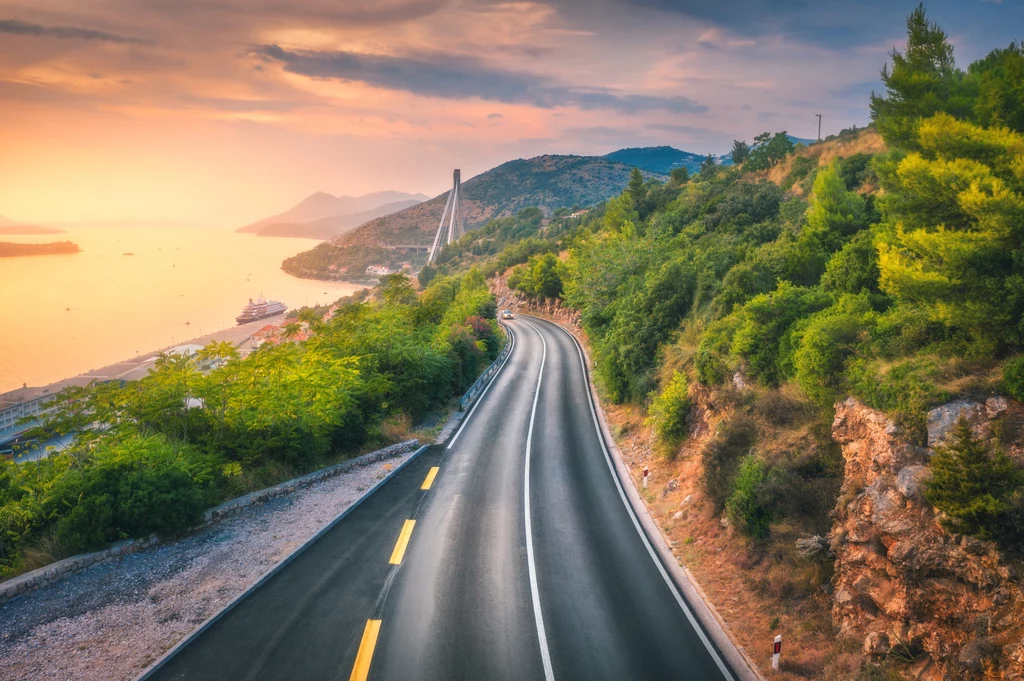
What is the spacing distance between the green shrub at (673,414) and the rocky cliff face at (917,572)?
8582 mm

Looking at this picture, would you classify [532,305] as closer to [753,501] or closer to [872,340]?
[872,340]

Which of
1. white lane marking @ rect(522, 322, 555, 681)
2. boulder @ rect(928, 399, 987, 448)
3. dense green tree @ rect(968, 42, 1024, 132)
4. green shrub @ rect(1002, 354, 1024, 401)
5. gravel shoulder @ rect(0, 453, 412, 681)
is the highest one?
dense green tree @ rect(968, 42, 1024, 132)

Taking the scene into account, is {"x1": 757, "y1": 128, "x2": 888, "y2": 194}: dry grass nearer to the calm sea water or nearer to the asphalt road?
the asphalt road

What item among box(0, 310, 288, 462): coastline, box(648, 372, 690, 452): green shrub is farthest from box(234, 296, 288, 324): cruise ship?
box(648, 372, 690, 452): green shrub

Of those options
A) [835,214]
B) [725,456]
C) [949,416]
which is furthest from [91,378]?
[949,416]

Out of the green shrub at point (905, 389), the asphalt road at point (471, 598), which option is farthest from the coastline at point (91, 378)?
the green shrub at point (905, 389)

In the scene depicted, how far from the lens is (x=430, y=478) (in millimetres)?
19422

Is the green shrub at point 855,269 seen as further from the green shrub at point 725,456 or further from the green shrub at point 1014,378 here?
the green shrub at point 1014,378

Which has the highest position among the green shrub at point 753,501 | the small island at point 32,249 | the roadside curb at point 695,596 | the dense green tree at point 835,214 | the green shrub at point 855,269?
the small island at point 32,249

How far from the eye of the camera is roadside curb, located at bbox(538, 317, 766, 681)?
10.5 meters

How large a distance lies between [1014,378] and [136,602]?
1767cm

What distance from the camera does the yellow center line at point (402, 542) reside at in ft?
45.0

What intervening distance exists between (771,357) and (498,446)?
11749 millimetres

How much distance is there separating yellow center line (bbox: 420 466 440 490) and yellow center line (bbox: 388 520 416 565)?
109 inches
